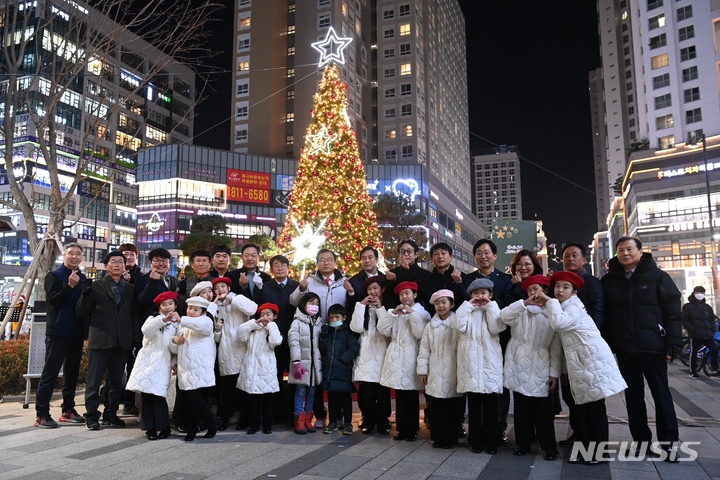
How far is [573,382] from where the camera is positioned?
5090 millimetres

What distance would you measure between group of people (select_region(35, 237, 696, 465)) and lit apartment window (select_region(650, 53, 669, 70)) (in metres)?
64.3

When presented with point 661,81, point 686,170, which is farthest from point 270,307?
point 661,81

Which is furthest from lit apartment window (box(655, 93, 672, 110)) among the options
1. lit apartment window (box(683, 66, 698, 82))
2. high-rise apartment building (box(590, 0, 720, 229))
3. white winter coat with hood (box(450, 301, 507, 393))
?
white winter coat with hood (box(450, 301, 507, 393))

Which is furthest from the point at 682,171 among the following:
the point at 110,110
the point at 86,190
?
the point at 86,190

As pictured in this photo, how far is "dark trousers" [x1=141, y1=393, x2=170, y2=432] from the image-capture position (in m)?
6.10

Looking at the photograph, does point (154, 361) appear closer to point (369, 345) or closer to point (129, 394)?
point (129, 394)

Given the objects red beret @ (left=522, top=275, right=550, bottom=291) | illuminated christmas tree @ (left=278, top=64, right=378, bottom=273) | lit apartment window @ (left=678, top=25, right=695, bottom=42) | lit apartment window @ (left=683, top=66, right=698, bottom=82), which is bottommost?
red beret @ (left=522, top=275, right=550, bottom=291)

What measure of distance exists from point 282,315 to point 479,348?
9.07 feet

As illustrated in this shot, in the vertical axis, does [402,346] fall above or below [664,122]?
below

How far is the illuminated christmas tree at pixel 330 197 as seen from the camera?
17.2 m

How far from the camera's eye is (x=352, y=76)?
75.9 meters

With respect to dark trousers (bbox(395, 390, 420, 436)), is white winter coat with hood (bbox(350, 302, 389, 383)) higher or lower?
higher

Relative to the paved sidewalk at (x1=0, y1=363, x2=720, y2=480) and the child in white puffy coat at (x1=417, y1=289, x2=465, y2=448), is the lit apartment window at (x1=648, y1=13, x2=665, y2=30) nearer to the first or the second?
the paved sidewalk at (x1=0, y1=363, x2=720, y2=480)

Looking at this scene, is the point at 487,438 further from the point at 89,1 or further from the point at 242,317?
the point at 89,1
